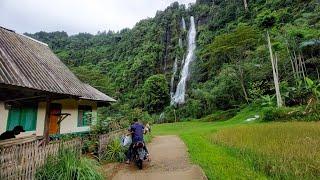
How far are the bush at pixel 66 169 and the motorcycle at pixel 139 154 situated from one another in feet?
6.23

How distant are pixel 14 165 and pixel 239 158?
6545 mm

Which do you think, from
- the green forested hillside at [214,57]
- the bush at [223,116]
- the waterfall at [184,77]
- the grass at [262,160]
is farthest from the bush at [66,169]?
the waterfall at [184,77]

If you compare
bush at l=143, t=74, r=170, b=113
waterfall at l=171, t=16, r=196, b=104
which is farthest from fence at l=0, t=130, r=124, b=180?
bush at l=143, t=74, r=170, b=113

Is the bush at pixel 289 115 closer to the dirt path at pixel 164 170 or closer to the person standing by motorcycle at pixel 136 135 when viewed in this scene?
the dirt path at pixel 164 170

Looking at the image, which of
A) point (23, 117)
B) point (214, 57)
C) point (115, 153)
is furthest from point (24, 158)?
point (214, 57)

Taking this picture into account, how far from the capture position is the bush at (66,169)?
6902 millimetres

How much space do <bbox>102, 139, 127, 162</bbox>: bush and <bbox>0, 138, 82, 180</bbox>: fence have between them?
331 centimetres

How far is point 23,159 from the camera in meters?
6.47

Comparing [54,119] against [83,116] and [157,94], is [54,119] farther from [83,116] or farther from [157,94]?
[157,94]

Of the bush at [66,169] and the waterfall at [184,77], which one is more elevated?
the waterfall at [184,77]

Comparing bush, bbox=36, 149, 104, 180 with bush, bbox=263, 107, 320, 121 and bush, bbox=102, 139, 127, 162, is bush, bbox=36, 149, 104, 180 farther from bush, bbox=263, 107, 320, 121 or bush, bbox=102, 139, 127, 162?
bush, bbox=263, 107, 320, 121

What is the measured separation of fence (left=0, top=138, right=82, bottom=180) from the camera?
5945mm

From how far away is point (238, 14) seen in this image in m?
57.3

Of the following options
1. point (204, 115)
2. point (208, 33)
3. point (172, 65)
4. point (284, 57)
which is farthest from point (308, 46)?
point (172, 65)
